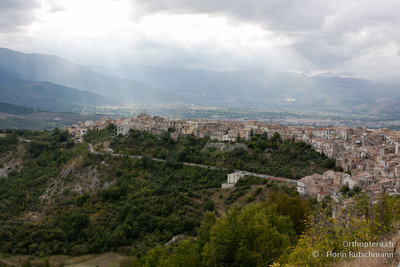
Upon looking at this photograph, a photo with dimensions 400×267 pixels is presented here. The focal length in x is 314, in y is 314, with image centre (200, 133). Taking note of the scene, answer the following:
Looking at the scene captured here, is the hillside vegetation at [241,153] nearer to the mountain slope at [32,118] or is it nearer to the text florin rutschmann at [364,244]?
the text florin rutschmann at [364,244]

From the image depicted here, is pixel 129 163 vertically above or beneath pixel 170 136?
beneath

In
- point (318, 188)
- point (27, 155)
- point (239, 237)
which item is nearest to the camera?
point (239, 237)

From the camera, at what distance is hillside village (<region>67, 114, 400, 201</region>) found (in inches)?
1131

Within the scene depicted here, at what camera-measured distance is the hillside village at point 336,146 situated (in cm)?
2872

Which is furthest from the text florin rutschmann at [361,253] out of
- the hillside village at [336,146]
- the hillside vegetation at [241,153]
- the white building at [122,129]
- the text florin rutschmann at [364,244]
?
the white building at [122,129]

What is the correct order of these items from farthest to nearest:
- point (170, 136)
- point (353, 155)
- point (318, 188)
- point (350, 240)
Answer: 1. point (170, 136)
2. point (353, 155)
3. point (318, 188)
4. point (350, 240)

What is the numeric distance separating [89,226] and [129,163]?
1203 centimetres

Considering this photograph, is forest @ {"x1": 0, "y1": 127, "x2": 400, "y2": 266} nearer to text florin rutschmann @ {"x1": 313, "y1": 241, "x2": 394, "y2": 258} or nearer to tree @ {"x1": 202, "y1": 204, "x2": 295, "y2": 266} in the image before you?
tree @ {"x1": 202, "y1": 204, "x2": 295, "y2": 266}

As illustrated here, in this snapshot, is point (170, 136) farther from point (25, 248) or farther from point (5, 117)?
point (5, 117)

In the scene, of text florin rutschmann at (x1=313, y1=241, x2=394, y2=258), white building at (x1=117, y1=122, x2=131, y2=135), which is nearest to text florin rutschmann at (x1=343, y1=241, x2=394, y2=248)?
text florin rutschmann at (x1=313, y1=241, x2=394, y2=258)

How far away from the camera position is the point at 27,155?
45.2 metres

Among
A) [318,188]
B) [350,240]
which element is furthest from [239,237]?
[318,188]

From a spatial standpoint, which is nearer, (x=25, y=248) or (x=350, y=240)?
(x=350, y=240)

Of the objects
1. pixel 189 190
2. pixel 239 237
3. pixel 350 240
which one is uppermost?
pixel 350 240
